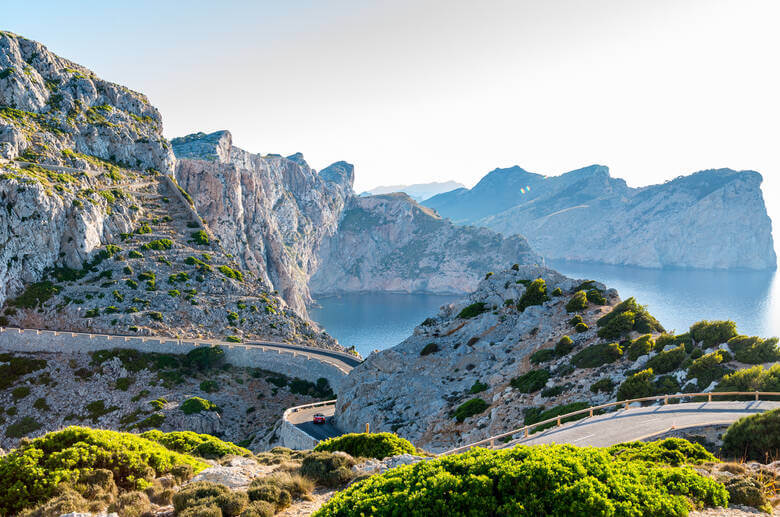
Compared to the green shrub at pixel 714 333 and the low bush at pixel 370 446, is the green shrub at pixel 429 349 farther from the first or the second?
the green shrub at pixel 714 333

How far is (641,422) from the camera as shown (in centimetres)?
2083

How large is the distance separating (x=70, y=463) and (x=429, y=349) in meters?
32.4

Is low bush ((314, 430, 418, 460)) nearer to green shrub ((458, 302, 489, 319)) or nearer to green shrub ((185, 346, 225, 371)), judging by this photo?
green shrub ((458, 302, 489, 319))

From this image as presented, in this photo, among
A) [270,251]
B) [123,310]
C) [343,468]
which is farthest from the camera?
[270,251]

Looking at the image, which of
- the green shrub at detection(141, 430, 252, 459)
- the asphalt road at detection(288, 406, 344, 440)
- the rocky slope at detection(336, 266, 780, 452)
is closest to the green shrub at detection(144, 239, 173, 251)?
the asphalt road at detection(288, 406, 344, 440)

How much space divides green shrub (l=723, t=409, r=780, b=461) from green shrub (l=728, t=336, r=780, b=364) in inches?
395

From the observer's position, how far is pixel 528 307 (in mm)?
42188

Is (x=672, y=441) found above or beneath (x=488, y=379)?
above

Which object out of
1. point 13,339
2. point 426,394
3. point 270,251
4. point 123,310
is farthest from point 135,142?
point 426,394

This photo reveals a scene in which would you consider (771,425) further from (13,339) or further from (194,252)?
(194,252)

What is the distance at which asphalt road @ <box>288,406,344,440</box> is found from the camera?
39219 millimetres

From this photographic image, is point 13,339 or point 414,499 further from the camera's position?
point 13,339

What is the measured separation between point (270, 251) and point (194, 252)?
229 ft

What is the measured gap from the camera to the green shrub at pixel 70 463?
476 inches
